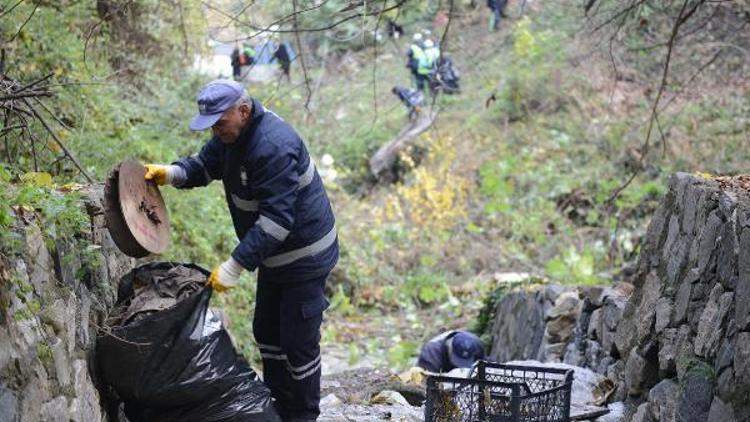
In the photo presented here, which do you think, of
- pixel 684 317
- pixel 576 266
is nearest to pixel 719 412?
pixel 684 317

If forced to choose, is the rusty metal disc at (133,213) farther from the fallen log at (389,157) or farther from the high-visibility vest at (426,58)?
the fallen log at (389,157)

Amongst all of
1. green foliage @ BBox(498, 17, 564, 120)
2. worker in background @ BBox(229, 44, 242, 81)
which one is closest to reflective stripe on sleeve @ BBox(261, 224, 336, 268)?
worker in background @ BBox(229, 44, 242, 81)

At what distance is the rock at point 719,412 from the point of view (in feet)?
14.7

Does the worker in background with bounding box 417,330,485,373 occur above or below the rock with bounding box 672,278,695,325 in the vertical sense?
below

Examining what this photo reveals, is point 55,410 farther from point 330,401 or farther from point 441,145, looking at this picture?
point 441,145

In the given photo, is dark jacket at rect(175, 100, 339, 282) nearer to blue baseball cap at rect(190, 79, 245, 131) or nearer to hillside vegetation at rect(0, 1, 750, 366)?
blue baseball cap at rect(190, 79, 245, 131)

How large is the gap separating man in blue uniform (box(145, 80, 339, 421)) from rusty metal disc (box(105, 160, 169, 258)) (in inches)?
6.2

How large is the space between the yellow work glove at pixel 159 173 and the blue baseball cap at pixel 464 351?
3870 millimetres

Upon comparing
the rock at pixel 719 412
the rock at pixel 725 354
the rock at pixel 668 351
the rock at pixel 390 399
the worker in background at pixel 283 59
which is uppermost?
the worker in background at pixel 283 59

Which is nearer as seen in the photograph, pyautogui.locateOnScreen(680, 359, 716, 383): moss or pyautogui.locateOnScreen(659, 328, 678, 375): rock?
pyautogui.locateOnScreen(680, 359, 716, 383): moss

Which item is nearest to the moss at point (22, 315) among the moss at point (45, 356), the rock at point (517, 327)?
the moss at point (45, 356)

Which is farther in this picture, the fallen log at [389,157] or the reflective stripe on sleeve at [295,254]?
the fallen log at [389,157]

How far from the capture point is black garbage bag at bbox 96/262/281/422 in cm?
462

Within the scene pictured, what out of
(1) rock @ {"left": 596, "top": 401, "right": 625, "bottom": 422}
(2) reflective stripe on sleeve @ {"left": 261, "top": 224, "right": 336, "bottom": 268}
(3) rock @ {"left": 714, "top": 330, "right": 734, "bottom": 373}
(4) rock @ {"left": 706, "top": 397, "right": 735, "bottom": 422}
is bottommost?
(1) rock @ {"left": 596, "top": 401, "right": 625, "bottom": 422}
